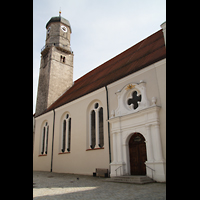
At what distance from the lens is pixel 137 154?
37.7 feet

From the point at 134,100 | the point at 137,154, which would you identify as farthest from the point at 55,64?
the point at 137,154

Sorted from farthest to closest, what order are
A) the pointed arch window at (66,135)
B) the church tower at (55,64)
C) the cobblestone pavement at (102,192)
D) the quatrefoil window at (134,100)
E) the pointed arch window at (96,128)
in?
1. the church tower at (55,64)
2. the pointed arch window at (66,135)
3. the pointed arch window at (96,128)
4. the quatrefoil window at (134,100)
5. the cobblestone pavement at (102,192)

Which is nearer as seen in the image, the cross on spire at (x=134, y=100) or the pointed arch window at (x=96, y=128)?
the cross on spire at (x=134, y=100)

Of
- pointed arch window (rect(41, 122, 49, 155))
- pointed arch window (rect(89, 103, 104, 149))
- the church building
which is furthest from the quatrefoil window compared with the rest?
pointed arch window (rect(41, 122, 49, 155))

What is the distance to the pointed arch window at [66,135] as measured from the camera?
17.6 metres

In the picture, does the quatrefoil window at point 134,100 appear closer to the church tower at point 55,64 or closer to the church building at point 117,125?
the church building at point 117,125

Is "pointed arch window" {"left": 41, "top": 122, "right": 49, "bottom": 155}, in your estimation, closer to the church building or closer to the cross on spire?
the church building

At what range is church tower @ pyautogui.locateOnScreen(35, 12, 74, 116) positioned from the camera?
24.6 metres

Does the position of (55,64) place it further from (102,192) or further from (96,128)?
(102,192)

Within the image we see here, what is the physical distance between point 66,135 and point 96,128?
454 cm

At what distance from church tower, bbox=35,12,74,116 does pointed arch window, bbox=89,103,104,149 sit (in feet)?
32.2

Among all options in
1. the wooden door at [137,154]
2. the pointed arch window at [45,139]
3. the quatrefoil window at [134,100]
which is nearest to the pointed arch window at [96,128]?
the wooden door at [137,154]
